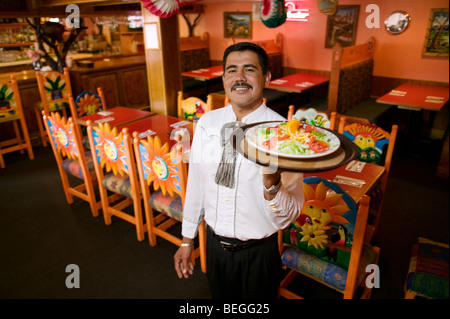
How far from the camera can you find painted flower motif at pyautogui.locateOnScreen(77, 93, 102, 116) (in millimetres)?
3730

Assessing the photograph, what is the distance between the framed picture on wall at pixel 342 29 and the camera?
4957 mm

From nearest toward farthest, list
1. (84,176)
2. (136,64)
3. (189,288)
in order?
(189,288) < (84,176) < (136,64)

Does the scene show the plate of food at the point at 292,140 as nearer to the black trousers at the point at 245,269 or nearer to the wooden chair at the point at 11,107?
the black trousers at the point at 245,269

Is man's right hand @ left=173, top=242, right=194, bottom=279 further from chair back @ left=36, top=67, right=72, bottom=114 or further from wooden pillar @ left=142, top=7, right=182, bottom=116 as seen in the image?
chair back @ left=36, top=67, right=72, bottom=114

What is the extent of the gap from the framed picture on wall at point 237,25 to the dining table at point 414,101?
3.34 m

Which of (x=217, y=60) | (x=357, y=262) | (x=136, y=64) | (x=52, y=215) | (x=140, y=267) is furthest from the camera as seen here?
(x=217, y=60)

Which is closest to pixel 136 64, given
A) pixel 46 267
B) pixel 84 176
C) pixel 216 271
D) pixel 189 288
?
pixel 84 176

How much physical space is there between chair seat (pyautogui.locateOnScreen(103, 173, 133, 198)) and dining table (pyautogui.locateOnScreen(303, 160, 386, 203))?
1462 millimetres

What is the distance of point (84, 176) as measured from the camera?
2.92m

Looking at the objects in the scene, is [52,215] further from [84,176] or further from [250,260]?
[250,260]

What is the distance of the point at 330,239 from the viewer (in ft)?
5.39

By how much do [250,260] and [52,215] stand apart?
2517mm

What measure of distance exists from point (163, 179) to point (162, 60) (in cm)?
220

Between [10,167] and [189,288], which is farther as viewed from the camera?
[10,167]
